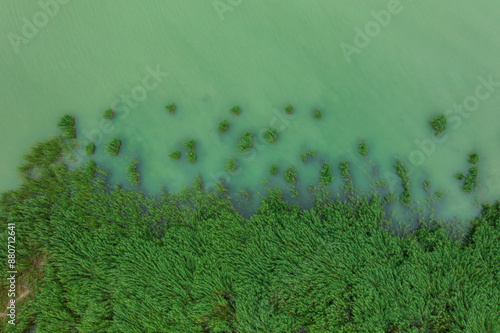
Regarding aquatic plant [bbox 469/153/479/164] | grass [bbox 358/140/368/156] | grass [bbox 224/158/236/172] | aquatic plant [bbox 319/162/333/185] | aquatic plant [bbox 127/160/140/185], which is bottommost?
aquatic plant [bbox 469/153/479/164]

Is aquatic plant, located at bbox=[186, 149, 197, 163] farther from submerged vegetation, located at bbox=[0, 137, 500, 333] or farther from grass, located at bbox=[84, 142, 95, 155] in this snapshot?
grass, located at bbox=[84, 142, 95, 155]

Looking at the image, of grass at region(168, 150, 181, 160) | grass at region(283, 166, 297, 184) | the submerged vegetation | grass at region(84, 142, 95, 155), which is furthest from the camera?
grass at region(84, 142, 95, 155)

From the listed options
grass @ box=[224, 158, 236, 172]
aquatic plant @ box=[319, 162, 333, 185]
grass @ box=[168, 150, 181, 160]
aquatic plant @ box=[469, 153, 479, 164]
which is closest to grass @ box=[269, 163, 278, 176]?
grass @ box=[224, 158, 236, 172]

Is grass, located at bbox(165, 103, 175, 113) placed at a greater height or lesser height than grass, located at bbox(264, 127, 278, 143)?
greater

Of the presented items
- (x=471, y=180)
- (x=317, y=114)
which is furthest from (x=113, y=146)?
(x=471, y=180)

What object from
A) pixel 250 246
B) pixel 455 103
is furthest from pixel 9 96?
pixel 455 103

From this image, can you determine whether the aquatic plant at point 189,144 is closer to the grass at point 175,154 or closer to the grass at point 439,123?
the grass at point 175,154
